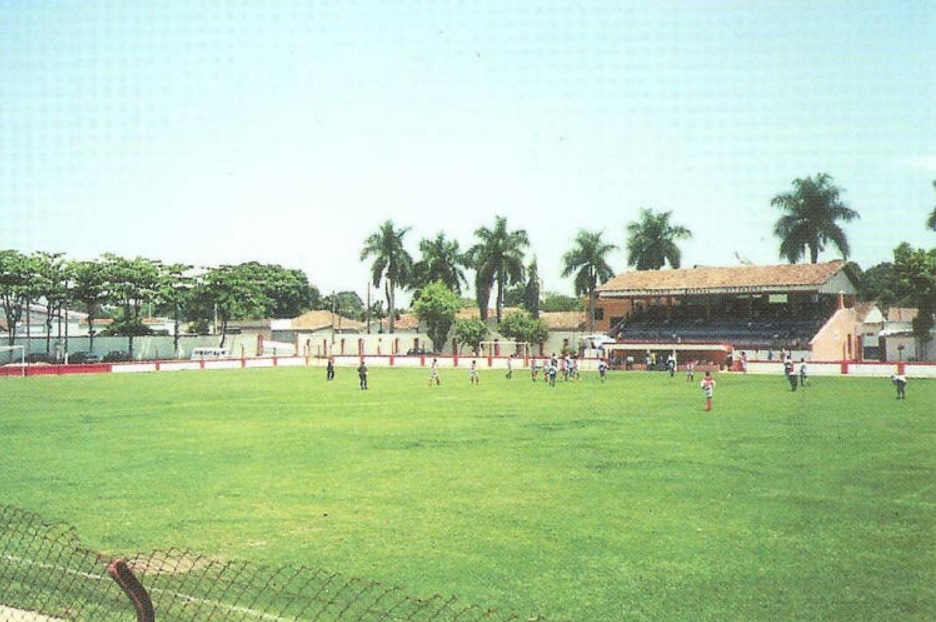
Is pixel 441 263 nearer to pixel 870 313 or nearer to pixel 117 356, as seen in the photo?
pixel 117 356

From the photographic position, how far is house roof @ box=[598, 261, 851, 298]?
65.8 metres

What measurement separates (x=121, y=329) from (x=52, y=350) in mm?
7891

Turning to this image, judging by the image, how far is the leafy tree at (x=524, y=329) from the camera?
3241 inches

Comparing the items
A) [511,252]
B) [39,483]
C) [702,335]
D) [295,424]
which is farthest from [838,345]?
[39,483]

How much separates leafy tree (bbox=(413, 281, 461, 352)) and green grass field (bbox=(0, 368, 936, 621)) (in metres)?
54.7

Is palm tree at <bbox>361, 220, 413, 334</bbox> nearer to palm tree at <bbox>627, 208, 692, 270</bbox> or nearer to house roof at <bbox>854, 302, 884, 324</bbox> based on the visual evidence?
palm tree at <bbox>627, 208, 692, 270</bbox>

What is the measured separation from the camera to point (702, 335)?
67375 millimetres

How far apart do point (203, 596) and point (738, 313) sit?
6530 centimetres

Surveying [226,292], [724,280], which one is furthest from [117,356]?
[724,280]

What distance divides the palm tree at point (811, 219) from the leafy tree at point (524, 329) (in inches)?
942

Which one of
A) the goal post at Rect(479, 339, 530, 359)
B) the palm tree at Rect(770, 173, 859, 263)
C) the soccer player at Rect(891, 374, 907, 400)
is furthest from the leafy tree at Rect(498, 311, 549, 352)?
the soccer player at Rect(891, 374, 907, 400)

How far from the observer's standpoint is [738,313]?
228 ft

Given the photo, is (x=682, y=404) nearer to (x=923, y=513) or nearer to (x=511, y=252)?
(x=923, y=513)

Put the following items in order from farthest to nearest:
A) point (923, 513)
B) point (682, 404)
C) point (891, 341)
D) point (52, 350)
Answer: point (52, 350)
point (891, 341)
point (682, 404)
point (923, 513)
